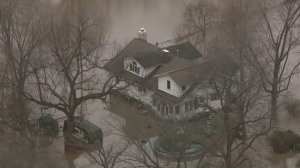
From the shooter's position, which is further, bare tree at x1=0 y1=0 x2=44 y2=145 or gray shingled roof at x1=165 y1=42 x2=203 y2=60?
gray shingled roof at x1=165 y1=42 x2=203 y2=60

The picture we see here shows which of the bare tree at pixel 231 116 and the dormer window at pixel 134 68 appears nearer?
the bare tree at pixel 231 116

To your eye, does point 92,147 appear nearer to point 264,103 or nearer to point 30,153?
point 30,153

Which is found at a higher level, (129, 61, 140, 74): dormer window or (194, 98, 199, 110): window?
(129, 61, 140, 74): dormer window

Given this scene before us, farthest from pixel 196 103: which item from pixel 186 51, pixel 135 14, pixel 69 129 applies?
pixel 135 14

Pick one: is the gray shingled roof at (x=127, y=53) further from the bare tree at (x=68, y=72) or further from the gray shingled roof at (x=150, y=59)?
the bare tree at (x=68, y=72)

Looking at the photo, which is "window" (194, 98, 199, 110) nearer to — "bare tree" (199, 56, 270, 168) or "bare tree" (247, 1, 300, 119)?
"bare tree" (199, 56, 270, 168)

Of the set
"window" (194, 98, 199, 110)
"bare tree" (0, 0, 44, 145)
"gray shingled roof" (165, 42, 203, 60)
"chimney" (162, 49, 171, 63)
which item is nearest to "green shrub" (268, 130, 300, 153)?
"window" (194, 98, 199, 110)

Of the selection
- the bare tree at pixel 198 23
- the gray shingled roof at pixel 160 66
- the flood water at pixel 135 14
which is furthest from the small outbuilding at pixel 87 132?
the flood water at pixel 135 14

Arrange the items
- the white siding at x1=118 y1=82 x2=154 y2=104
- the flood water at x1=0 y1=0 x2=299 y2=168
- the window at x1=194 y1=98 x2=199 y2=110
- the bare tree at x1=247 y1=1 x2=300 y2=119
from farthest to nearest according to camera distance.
Result: 1. the flood water at x1=0 y1=0 x2=299 y2=168
2. the white siding at x1=118 y1=82 x2=154 y2=104
3. the window at x1=194 y1=98 x2=199 y2=110
4. the bare tree at x1=247 y1=1 x2=300 y2=119
